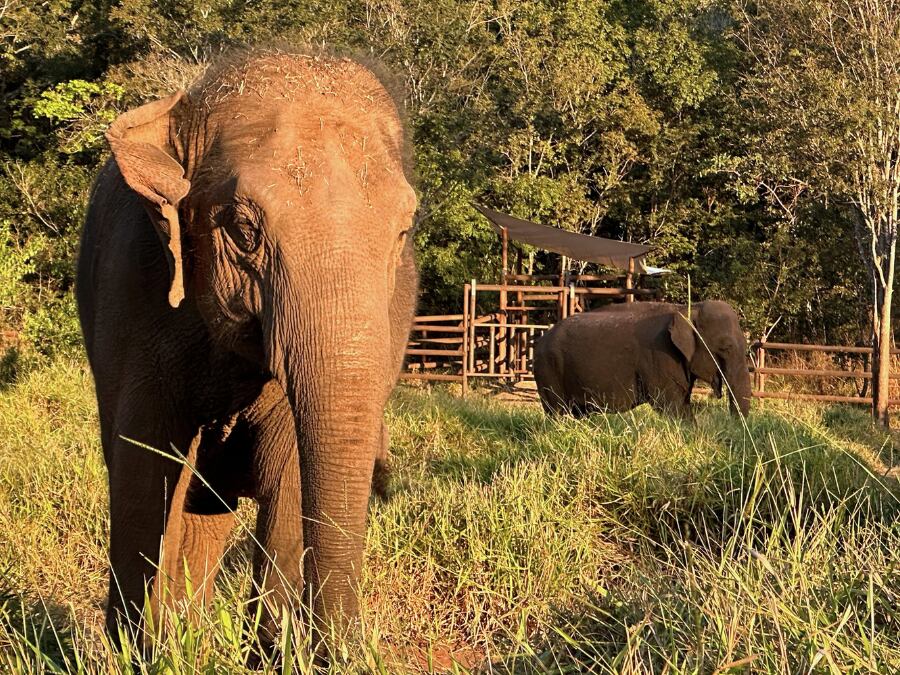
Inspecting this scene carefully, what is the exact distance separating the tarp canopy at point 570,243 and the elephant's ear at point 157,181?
→ 16.9 metres

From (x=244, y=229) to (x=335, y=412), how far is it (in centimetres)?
59

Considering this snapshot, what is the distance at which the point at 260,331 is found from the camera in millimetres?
2904

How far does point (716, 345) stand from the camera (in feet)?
38.6

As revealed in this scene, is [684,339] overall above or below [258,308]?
below

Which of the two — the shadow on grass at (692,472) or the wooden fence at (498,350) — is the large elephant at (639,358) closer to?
the shadow on grass at (692,472)

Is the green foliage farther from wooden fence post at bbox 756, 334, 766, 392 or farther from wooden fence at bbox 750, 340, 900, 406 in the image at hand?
wooden fence post at bbox 756, 334, 766, 392

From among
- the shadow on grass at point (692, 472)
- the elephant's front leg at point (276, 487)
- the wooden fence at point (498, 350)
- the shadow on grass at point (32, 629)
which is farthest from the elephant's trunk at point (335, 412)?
the wooden fence at point (498, 350)

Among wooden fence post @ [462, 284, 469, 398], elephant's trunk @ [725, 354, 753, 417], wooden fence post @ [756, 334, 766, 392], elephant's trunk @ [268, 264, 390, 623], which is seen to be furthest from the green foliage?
elephant's trunk @ [268, 264, 390, 623]

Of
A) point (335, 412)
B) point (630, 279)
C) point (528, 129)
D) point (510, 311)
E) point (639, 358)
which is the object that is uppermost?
point (528, 129)

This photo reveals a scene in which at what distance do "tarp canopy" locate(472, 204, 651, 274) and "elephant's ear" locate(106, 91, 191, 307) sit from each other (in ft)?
55.5

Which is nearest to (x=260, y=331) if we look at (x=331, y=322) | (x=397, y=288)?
(x=331, y=322)

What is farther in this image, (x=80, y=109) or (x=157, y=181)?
(x=80, y=109)

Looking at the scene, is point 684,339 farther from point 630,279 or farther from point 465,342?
point 465,342

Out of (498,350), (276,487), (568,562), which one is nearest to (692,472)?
(568,562)
